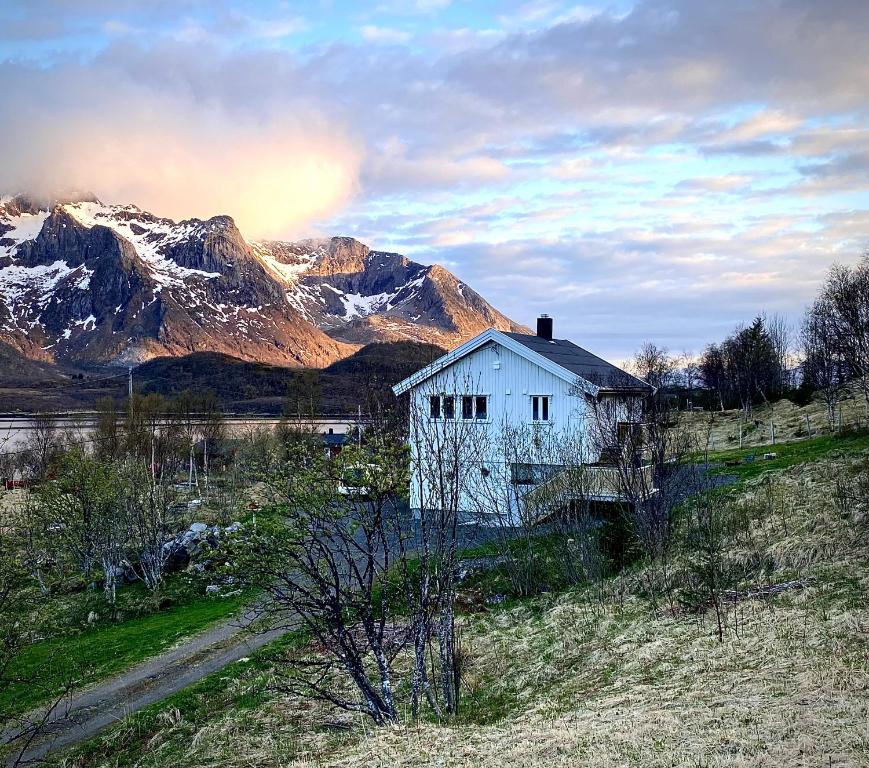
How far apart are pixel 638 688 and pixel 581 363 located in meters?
20.2

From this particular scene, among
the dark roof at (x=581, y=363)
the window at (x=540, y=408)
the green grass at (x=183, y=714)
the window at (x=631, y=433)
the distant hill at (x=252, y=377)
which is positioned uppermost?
the distant hill at (x=252, y=377)

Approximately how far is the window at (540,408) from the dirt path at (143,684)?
12.8 metres

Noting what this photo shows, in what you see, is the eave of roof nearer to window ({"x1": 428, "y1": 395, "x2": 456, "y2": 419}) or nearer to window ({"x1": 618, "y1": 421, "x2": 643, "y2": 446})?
window ({"x1": 428, "y1": 395, "x2": 456, "y2": 419})

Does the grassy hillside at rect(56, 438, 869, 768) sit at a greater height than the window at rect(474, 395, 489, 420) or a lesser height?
lesser

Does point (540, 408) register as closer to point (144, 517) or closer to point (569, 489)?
point (569, 489)

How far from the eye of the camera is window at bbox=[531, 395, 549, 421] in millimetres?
27844

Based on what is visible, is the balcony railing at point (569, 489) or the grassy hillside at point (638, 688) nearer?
the grassy hillside at point (638, 688)

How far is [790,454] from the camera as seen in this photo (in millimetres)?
29062

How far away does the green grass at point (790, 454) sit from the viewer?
81.8ft

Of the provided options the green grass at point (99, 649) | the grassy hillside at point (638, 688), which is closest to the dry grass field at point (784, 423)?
the grassy hillside at point (638, 688)

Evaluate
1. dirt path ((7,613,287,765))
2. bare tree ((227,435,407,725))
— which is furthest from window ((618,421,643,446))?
dirt path ((7,613,287,765))

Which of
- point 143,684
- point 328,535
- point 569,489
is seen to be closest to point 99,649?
point 143,684

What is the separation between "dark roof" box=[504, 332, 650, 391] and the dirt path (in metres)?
14.0

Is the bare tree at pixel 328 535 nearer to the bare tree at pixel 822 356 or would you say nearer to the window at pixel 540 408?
the window at pixel 540 408
